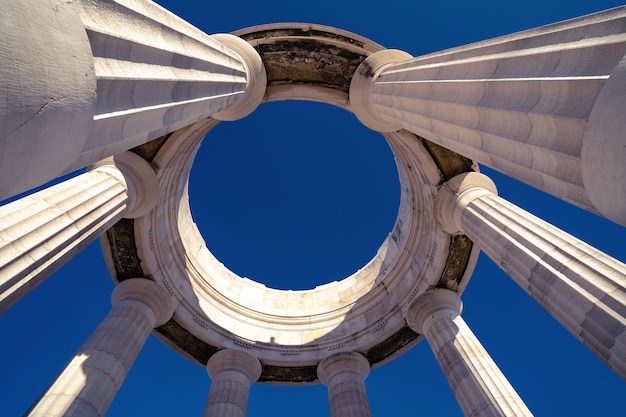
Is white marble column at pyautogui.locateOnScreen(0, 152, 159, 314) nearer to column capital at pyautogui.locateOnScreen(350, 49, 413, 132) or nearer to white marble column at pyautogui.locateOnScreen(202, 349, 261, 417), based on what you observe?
white marble column at pyautogui.locateOnScreen(202, 349, 261, 417)

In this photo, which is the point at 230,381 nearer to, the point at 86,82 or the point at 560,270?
the point at 560,270

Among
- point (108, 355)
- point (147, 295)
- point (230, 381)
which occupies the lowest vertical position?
point (108, 355)

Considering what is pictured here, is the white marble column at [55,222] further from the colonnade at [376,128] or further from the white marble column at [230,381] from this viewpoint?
the white marble column at [230,381]

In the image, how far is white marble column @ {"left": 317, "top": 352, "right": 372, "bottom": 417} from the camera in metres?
21.7

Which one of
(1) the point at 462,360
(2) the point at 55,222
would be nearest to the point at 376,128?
(1) the point at 462,360

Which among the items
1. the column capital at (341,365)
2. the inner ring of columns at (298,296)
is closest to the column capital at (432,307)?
the inner ring of columns at (298,296)

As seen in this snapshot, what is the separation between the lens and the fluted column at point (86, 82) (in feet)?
15.2

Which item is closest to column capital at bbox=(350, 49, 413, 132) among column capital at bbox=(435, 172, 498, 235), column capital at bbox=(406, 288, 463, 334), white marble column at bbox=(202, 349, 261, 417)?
column capital at bbox=(435, 172, 498, 235)

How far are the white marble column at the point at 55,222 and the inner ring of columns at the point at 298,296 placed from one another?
4175mm

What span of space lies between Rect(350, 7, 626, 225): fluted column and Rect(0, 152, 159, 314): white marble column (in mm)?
11519

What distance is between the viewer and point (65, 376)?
15484mm

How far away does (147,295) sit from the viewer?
21.5 metres

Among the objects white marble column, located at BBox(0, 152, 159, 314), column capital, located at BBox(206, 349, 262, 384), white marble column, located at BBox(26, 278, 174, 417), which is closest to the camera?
white marble column, located at BBox(0, 152, 159, 314)

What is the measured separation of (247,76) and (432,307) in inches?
584
